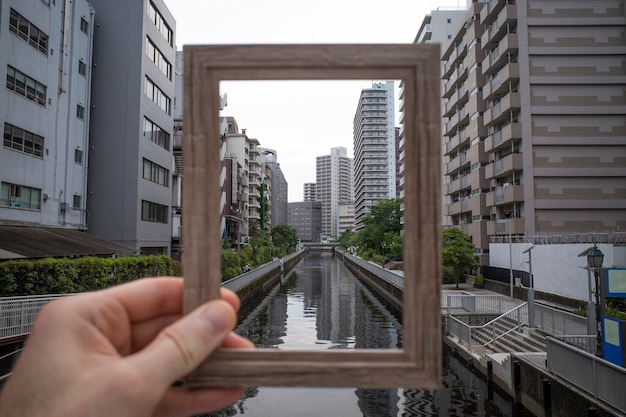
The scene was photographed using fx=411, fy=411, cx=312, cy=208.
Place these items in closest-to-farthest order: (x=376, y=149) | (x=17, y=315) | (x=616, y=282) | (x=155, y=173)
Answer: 1. (x=616, y=282)
2. (x=17, y=315)
3. (x=155, y=173)
4. (x=376, y=149)

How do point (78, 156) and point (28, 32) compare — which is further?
point (78, 156)

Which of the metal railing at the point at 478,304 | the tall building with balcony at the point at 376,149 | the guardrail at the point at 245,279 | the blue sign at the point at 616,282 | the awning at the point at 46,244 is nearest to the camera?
the blue sign at the point at 616,282

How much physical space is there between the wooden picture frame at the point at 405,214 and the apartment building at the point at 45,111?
67.9ft

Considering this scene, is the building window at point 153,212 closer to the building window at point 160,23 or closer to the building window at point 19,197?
the building window at point 19,197

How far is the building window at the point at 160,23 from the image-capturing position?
27400 millimetres

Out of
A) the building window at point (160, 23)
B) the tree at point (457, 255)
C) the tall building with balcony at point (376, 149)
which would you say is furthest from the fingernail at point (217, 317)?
the tall building with balcony at point (376, 149)

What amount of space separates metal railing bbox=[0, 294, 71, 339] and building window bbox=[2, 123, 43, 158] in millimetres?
10035

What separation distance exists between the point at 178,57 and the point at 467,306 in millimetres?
39084

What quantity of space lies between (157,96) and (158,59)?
277 cm

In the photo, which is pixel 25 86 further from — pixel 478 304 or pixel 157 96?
pixel 478 304

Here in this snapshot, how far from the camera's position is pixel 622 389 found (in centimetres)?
771

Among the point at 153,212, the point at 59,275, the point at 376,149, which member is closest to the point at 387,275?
the point at 153,212

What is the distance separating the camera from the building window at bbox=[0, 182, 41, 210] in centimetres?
1862

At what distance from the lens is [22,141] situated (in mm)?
19734
